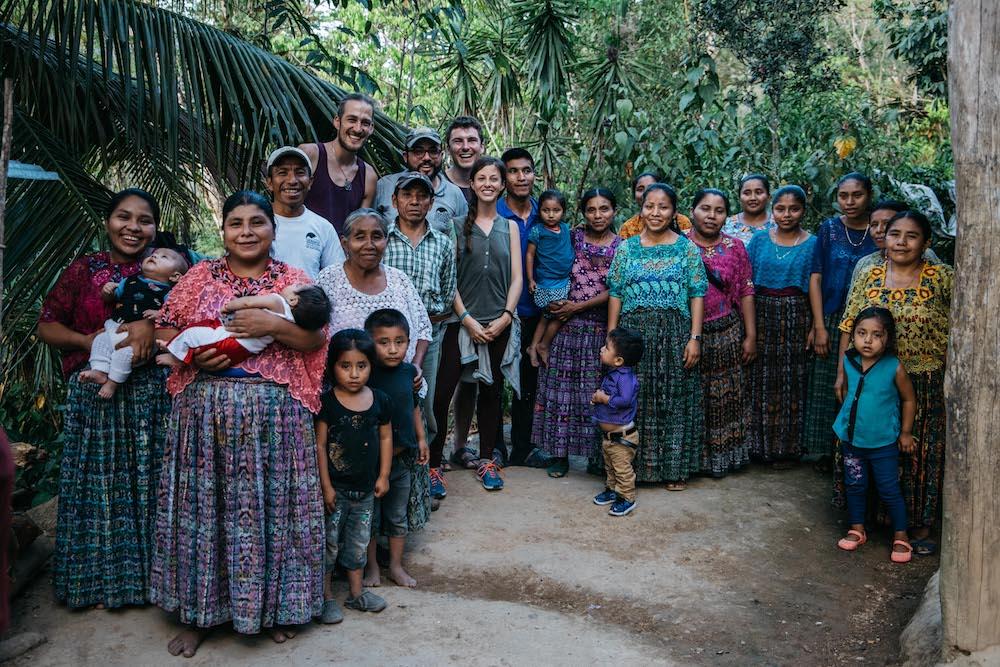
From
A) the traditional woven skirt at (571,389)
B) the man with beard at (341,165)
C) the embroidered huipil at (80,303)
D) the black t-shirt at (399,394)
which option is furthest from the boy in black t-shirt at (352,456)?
the traditional woven skirt at (571,389)

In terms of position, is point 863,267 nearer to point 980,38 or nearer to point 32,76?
point 980,38

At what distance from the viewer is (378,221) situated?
3.79m

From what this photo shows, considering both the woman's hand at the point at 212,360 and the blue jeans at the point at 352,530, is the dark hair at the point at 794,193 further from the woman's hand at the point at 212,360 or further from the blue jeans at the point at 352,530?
the woman's hand at the point at 212,360

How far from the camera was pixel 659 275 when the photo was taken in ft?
16.5

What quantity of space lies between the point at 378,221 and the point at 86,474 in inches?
62.3

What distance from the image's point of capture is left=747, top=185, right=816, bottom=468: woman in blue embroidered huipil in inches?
211

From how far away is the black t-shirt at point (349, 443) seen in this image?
354 centimetres

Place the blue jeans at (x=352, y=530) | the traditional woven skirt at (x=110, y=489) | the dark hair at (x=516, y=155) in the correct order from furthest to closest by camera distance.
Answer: the dark hair at (x=516, y=155) → the blue jeans at (x=352, y=530) → the traditional woven skirt at (x=110, y=489)

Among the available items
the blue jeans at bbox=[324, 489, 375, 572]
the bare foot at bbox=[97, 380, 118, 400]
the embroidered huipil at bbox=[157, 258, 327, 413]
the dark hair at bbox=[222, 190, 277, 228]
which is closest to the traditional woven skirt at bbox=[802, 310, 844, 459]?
the blue jeans at bbox=[324, 489, 375, 572]

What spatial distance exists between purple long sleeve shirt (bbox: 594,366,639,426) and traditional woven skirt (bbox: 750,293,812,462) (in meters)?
1.06

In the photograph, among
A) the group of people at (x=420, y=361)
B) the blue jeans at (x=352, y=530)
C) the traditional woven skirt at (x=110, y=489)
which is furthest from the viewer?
the blue jeans at (x=352, y=530)

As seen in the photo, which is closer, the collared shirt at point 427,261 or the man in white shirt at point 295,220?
the man in white shirt at point 295,220

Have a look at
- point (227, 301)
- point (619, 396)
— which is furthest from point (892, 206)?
point (227, 301)

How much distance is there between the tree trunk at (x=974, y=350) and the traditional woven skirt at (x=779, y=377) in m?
2.39
